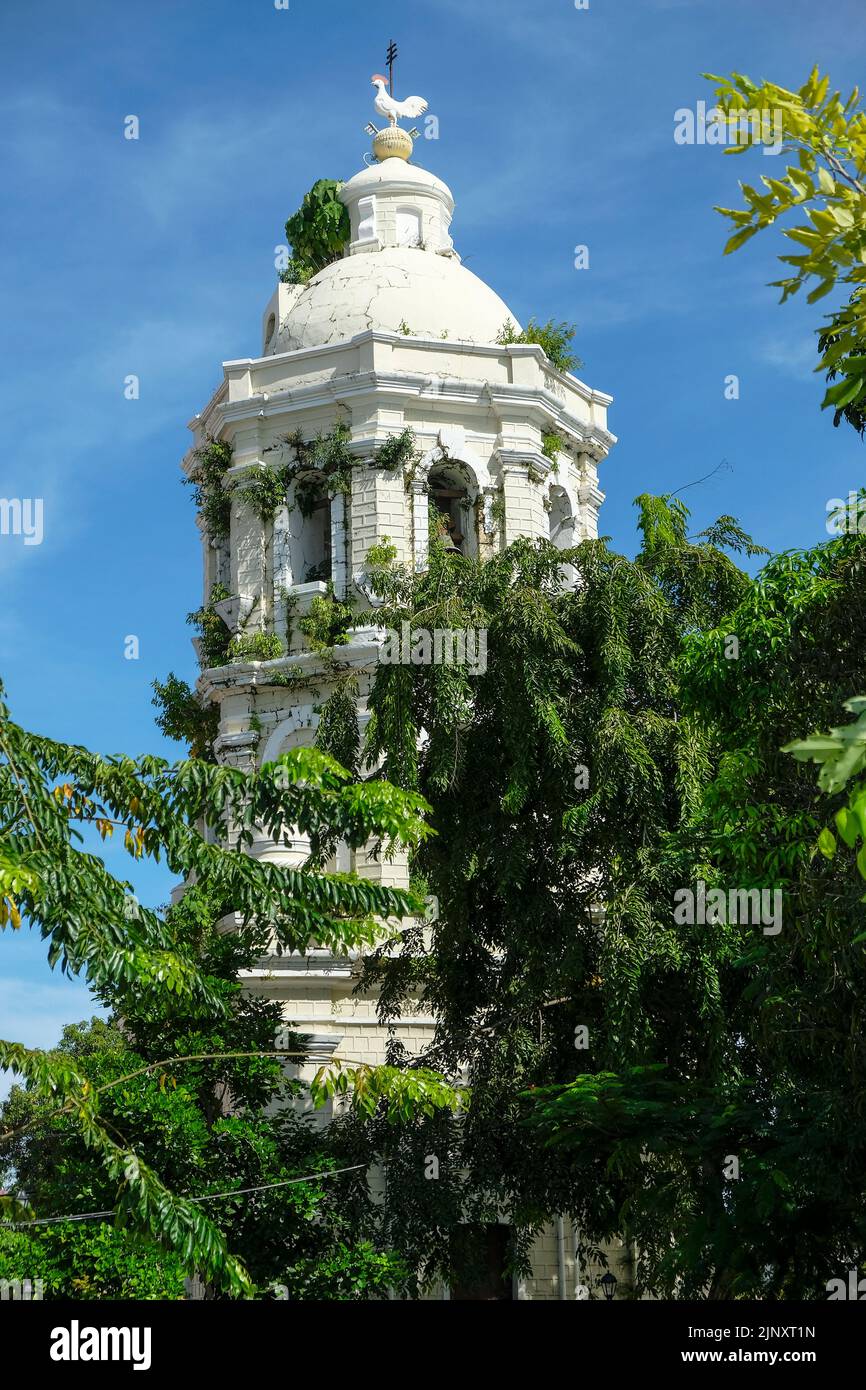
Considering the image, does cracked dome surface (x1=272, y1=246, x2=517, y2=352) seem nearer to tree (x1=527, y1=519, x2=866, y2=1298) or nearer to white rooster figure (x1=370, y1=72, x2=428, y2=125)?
white rooster figure (x1=370, y1=72, x2=428, y2=125)

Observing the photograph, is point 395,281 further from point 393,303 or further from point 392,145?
point 392,145

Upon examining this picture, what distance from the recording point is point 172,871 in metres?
13.5

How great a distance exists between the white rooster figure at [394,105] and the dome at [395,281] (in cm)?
101

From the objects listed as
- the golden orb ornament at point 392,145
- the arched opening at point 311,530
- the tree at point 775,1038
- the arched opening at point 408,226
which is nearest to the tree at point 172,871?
the tree at point 775,1038

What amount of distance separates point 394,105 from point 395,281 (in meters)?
4.70

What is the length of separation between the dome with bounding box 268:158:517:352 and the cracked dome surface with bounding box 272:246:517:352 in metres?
0.02

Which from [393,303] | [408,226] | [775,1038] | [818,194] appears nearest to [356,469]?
[393,303]

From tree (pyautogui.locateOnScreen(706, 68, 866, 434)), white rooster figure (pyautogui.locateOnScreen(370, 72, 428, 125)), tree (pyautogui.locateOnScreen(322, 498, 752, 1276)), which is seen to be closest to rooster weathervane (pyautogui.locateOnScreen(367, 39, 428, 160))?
white rooster figure (pyautogui.locateOnScreen(370, 72, 428, 125))

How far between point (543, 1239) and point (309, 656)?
9.34 metres

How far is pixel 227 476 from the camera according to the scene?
30.7m

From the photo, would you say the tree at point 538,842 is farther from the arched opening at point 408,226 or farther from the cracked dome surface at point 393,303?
the arched opening at point 408,226

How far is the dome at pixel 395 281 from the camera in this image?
30922 millimetres

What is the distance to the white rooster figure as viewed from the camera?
3391 cm

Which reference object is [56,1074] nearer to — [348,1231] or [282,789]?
[282,789]
